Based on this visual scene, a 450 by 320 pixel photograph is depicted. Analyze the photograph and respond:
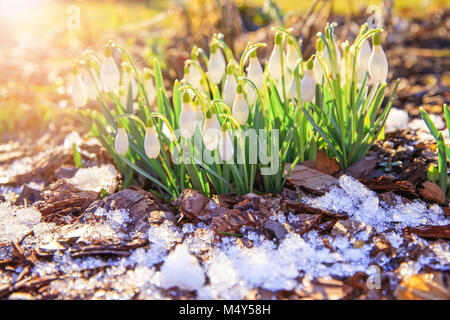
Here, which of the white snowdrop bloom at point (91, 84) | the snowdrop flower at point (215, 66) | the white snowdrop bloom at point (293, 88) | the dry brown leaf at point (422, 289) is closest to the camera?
the dry brown leaf at point (422, 289)

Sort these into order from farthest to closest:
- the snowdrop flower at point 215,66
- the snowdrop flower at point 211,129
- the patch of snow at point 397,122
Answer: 1. the patch of snow at point 397,122
2. the snowdrop flower at point 215,66
3. the snowdrop flower at point 211,129

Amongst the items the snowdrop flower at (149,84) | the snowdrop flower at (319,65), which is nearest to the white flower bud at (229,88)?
the snowdrop flower at (319,65)

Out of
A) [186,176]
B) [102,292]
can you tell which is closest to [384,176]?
[186,176]

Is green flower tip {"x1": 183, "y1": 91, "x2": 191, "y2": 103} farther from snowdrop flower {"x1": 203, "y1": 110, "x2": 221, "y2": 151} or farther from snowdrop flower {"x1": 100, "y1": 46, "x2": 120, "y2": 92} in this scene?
snowdrop flower {"x1": 100, "y1": 46, "x2": 120, "y2": 92}

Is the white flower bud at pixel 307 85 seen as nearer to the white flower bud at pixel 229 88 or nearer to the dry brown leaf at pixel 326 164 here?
the white flower bud at pixel 229 88

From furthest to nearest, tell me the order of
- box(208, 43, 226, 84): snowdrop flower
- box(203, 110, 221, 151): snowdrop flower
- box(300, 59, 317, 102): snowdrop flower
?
1. box(208, 43, 226, 84): snowdrop flower
2. box(300, 59, 317, 102): snowdrop flower
3. box(203, 110, 221, 151): snowdrop flower

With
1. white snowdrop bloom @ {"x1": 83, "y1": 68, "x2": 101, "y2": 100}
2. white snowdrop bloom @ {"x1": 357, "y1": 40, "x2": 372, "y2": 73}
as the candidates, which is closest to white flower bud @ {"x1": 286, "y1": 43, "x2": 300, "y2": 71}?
white snowdrop bloom @ {"x1": 357, "y1": 40, "x2": 372, "y2": 73}
